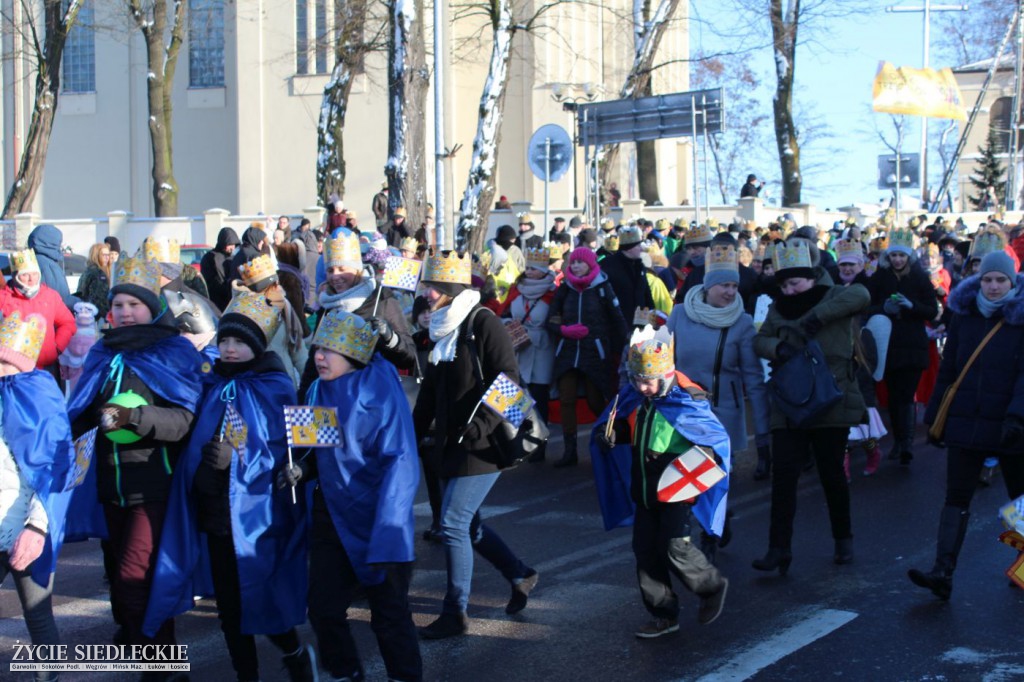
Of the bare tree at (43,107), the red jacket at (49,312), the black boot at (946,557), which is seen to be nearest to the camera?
the black boot at (946,557)

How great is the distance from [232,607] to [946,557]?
12.4 ft

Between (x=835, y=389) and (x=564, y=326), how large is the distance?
4.17 metres

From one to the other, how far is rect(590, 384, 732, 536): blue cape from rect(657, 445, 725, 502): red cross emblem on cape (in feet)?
0.25

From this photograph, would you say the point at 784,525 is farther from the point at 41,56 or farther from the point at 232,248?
the point at 41,56

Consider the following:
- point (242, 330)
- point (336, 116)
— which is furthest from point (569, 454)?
point (336, 116)

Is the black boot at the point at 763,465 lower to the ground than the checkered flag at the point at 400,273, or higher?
lower

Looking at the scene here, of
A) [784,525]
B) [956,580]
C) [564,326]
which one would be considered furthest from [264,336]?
[564,326]

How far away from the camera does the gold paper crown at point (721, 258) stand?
28.1 ft

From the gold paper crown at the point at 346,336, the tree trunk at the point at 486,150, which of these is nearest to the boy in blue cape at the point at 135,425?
the gold paper crown at the point at 346,336

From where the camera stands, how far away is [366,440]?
552 centimetres

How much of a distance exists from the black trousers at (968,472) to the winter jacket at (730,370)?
1545 millimetres

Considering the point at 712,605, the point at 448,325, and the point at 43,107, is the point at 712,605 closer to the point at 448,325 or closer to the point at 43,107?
the point at 448,325

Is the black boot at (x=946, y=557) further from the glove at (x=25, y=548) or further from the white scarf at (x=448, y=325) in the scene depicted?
the glove at (x=25, y=548)

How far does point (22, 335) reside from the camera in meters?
5.76
